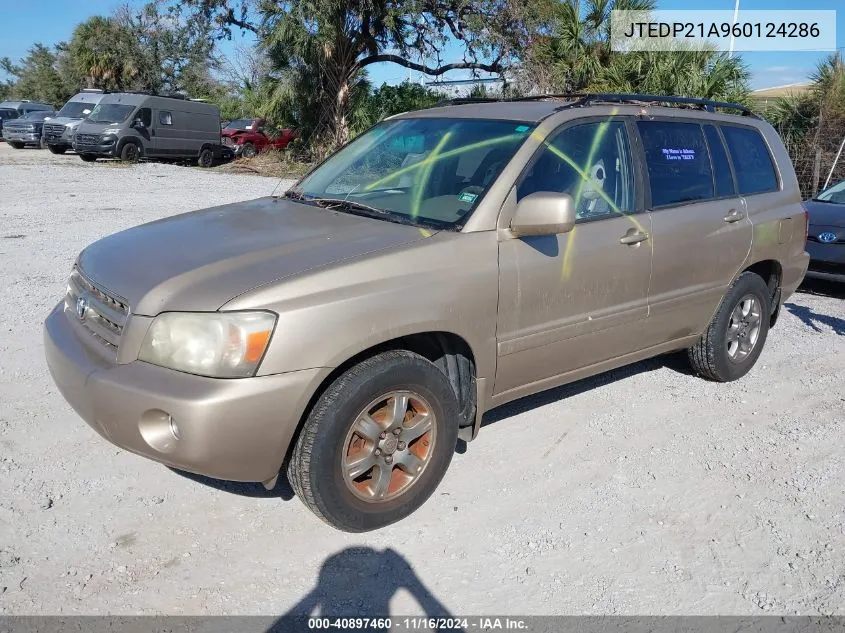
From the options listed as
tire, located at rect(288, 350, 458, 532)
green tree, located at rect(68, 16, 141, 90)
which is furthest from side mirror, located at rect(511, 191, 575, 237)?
green tree, located at rect(68, 16, 141, 90)

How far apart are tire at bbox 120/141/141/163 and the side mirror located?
815 inches

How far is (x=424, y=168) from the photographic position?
4023mm

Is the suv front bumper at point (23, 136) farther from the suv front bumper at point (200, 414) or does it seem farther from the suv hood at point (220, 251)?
the suv front bumper at point (200, 414)

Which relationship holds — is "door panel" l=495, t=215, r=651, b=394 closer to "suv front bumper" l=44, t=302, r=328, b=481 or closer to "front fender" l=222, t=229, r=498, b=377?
"front fender" l=222, t=229, r=498, b=377

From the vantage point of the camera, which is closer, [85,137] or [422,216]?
[422,216]

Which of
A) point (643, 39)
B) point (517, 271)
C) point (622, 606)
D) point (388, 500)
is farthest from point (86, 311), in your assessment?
point (643, 39)

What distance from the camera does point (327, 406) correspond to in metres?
3.00

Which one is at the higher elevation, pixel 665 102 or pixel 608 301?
pixel 665 102

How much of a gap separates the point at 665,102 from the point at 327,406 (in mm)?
3274

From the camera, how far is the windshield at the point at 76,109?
24.2m

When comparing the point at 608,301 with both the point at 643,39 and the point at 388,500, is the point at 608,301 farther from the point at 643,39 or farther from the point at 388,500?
the point at 643,39

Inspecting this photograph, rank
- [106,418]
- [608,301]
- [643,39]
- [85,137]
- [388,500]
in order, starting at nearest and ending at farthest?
[106,418], [388,500], [608,301], [643,39], [85,137]

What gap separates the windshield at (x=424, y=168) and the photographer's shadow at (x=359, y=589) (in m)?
1.56

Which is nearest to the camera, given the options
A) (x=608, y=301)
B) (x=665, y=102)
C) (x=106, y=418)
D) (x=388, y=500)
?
(x=106, y=418)
